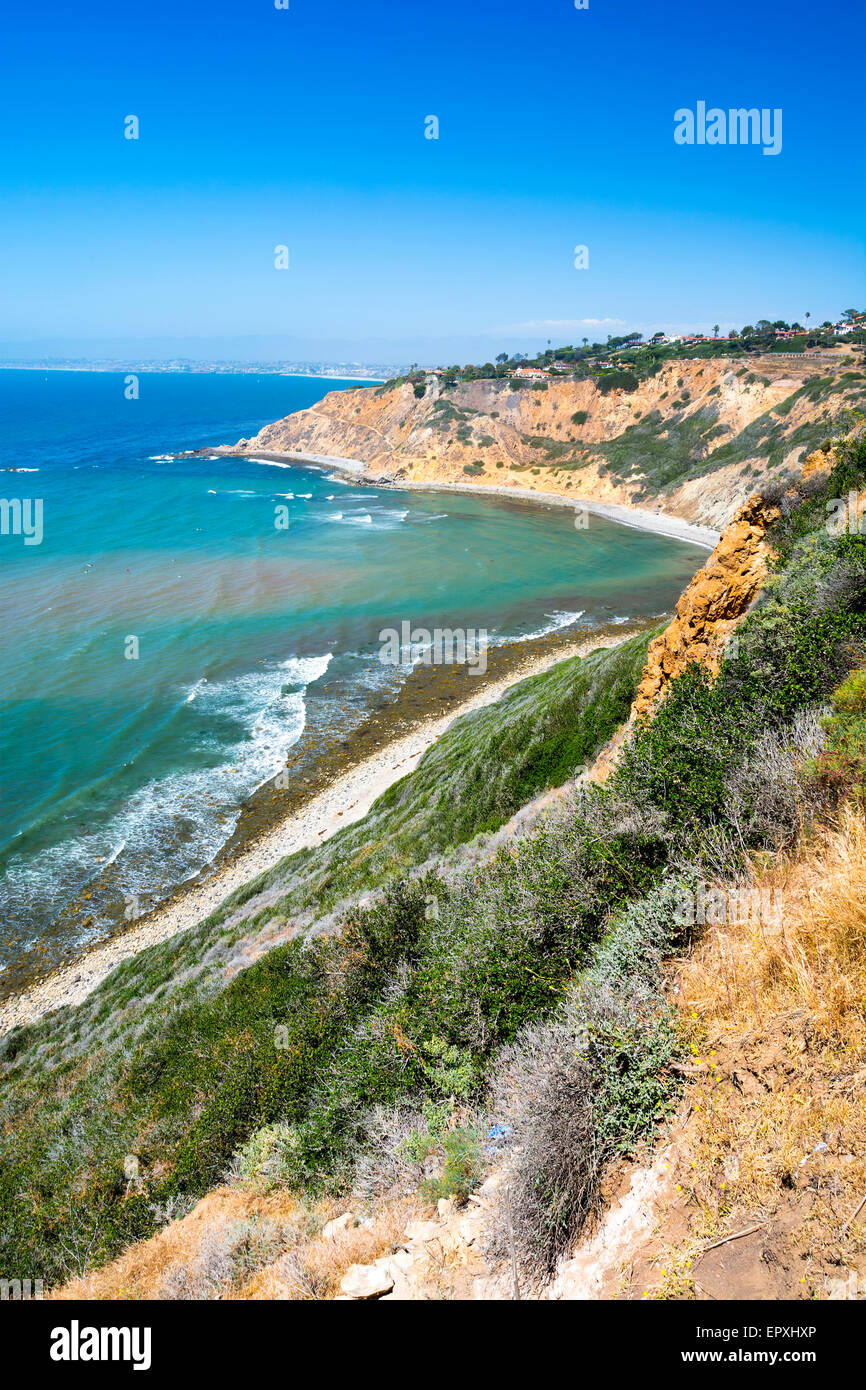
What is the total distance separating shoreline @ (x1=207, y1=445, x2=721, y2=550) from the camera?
66363 mm

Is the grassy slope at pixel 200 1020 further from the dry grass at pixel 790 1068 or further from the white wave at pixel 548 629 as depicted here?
the white wave at pixel 548 629

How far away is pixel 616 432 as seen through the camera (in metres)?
89.9

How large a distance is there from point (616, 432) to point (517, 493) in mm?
18409

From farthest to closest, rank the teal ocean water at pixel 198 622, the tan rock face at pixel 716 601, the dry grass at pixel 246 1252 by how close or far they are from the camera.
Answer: the teal ocean water at pixel 198 622
the tan rock face at pixel 716 601
the dry grass at pixel 246 1252

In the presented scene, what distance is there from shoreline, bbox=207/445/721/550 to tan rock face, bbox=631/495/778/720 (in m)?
43.7

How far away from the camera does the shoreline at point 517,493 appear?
218 ft

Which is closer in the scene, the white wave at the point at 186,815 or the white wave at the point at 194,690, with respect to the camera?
the white wave at the point at 186,815

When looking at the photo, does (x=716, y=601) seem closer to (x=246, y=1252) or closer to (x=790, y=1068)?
(x=790, y=1068)

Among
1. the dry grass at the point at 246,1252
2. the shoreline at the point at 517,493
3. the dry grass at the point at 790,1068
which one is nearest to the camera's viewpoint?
the dry grass at the point at 790,1068

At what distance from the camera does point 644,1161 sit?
4383 mm

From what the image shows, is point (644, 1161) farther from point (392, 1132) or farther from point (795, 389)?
point (795, 389)

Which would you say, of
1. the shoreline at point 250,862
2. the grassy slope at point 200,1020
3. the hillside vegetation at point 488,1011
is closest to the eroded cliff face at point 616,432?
the shoreline at point 250,862

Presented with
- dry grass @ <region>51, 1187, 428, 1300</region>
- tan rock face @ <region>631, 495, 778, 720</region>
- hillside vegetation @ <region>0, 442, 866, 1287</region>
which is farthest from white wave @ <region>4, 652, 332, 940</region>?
tan rock face @ <region>631, 495, 778, 720</region>

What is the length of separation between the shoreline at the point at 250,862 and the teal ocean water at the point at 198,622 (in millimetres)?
1127
